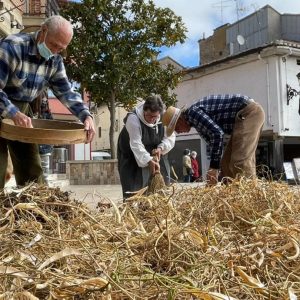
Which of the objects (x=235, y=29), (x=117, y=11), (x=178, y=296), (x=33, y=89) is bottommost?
(x=178, y=296)

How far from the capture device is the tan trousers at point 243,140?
3.96 meters

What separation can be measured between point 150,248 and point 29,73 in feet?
6.41

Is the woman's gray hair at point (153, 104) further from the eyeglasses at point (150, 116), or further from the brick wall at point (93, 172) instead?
the brick wall at point (93, 172)

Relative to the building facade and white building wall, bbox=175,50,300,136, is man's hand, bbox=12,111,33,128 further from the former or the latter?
white building wall, bbox=175,50,300,136

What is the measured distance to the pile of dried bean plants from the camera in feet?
3.55

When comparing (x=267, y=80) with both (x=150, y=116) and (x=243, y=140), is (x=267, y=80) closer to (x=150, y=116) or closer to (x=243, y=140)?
(x=150, y=116)

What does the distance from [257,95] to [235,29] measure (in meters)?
8.25

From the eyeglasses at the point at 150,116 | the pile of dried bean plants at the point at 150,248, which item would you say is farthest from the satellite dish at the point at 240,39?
the pile of dried bean plants at the point at 150,248

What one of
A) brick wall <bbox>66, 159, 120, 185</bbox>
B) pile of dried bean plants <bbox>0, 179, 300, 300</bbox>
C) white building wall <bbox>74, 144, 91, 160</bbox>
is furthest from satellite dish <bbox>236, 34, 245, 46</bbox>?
pile of dried bean plants <bbox>0, 179, 300, 300</bbox>

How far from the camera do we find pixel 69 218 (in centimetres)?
172

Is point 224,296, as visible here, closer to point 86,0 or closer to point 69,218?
point 69,218

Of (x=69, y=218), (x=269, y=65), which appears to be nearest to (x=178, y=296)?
(x=69, y=218)

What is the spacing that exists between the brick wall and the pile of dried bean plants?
13068 mm

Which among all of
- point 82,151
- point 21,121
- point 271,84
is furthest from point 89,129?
point 82,151
